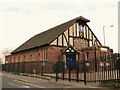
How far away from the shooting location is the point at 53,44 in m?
37.2

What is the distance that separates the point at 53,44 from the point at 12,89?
22607 millimetres

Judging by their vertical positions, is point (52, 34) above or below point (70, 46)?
above

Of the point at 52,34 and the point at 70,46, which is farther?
the point at 52,34

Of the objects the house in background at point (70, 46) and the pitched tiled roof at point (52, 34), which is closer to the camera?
the house in background at point (70, 46)

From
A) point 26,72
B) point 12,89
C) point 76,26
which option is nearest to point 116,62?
point 12,89

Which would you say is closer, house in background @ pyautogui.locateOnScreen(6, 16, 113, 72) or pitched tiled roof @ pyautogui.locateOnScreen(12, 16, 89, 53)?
house in background @ pyautogui.locateOnScreen(6, 16, 113, 72)

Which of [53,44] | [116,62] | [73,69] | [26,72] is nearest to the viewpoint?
[116,62]

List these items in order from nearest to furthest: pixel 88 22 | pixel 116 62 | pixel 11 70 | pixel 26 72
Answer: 1. pixel 116 62
2. pixel 26 72
3. pixel 11 70
4. pixel 88 22

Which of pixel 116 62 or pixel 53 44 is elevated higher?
pixel 53 44

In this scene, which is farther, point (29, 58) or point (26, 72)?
point (29, 58)

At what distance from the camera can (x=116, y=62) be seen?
1484cm

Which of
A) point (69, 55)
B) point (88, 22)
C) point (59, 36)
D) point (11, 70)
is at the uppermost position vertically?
point (88, 22)

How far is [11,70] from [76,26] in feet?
46.5

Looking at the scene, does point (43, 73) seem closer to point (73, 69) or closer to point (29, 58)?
point (73, 69)
